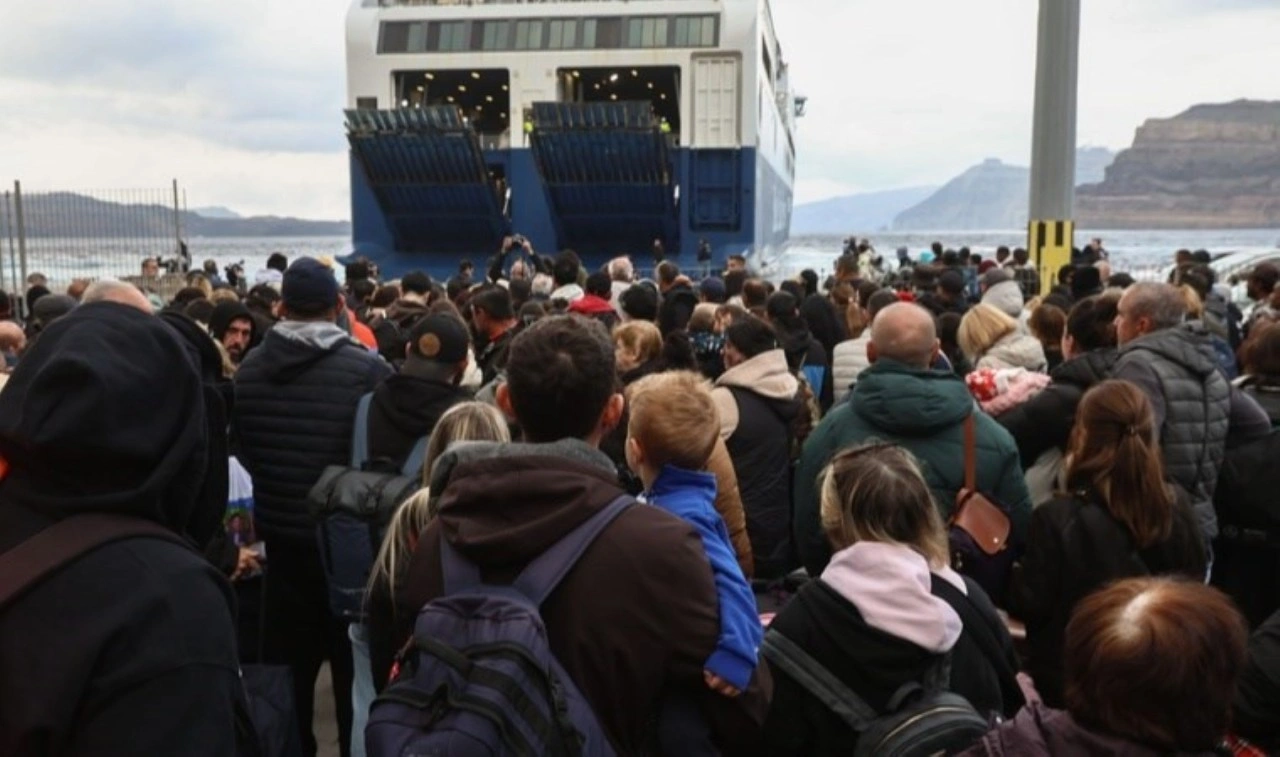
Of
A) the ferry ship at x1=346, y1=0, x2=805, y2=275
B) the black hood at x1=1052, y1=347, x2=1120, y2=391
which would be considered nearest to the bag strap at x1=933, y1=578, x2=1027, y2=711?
the black hood at x1=1052, y1=347, x2=1120, y2=391

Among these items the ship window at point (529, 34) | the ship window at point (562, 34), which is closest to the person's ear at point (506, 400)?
the ship window at point (562, 34)

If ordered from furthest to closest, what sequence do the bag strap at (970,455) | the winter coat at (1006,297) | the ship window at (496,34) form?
the ship window at (496,34)
the winter coat at (1006,297)
the bag strap at (970,455)

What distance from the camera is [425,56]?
71.7 feet

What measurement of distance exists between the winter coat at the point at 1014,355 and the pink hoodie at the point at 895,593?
9.79 feet

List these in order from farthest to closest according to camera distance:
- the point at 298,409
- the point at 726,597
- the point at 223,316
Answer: the point at 223,316
the point at 298,409
the point at 726,597

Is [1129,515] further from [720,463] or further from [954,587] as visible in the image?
[720,463]

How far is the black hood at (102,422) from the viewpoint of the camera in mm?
1645

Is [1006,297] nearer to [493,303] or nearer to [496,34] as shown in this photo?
[493,303]

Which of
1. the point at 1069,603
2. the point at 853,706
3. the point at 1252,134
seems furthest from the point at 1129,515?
the point at 1252,134

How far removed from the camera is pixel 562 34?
22141 mm

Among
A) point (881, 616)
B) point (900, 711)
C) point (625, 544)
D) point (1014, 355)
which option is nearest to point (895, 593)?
point (881, 616)

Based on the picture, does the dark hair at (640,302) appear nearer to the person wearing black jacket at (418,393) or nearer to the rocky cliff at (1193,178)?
the person wearing black jacket at (418,393)

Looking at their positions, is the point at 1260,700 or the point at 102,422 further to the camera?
the point at 1260,700

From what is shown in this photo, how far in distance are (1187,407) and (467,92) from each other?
23095mm
